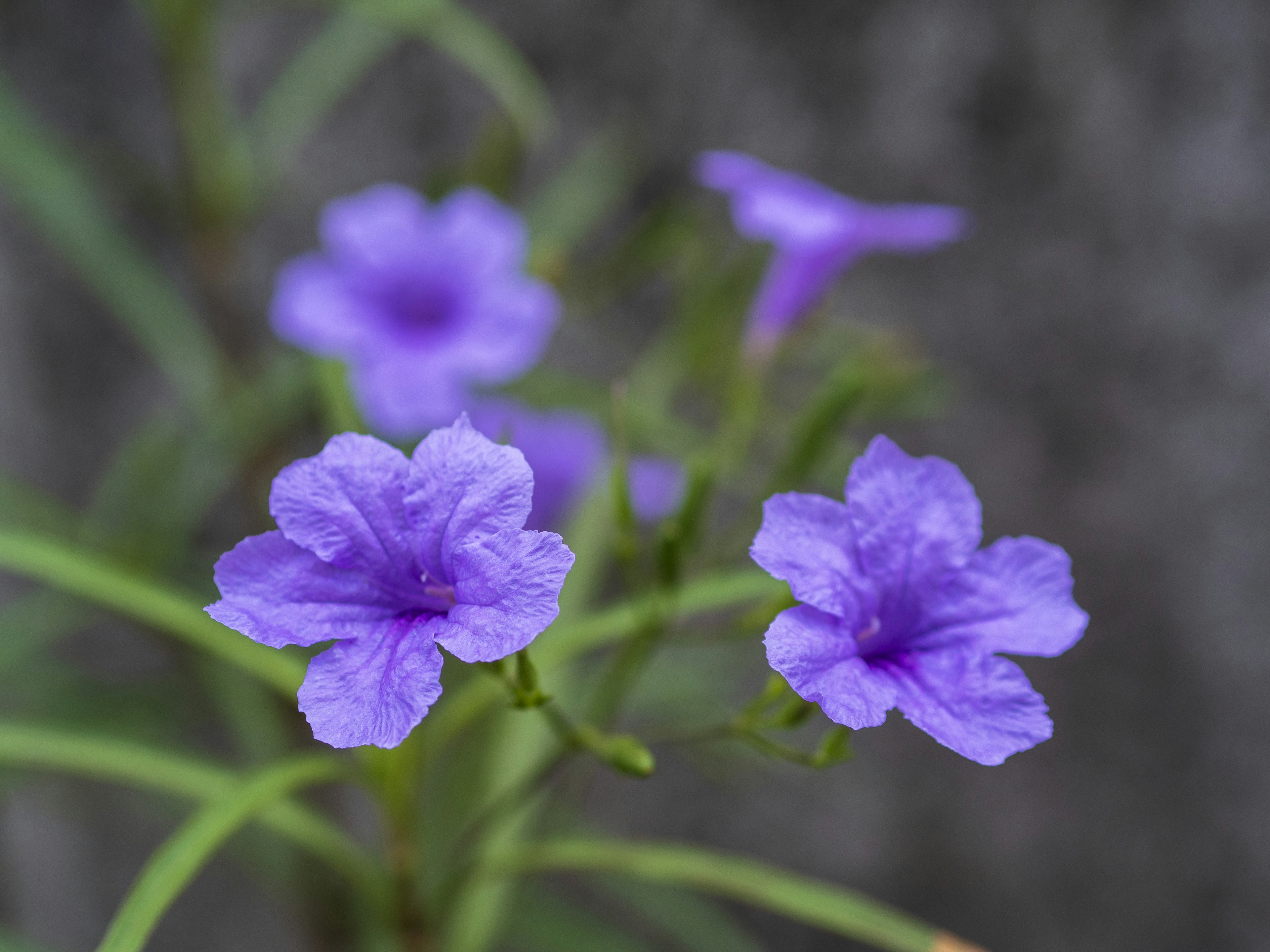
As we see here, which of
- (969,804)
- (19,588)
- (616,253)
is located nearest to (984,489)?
(969,804)

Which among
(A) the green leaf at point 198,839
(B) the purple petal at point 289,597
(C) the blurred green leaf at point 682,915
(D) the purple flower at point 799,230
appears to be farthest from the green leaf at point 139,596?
(C) the blurred green leaf at point 682,915

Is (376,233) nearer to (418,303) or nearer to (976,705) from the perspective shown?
(418,303)

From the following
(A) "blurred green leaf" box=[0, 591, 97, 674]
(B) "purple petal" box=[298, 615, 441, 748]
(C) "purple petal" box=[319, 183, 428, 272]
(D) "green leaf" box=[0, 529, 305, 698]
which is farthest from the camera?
(A) "blurred green leaf" box=[0, 591, 97, 674]

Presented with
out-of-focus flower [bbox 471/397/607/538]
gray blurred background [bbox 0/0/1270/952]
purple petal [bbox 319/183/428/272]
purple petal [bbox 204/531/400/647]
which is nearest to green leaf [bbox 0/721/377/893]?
purple petal [bbox 204/531/400/647]

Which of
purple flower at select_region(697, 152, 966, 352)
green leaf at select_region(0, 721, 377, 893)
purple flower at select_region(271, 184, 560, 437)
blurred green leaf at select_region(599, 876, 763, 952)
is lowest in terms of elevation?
blurred green leaf at select_region(599, 876, 763, 952)

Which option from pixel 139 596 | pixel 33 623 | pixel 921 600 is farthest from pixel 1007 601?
pixel 33 623

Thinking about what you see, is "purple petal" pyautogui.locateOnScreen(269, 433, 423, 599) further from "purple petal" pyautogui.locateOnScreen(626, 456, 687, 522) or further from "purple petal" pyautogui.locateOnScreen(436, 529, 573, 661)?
"purple petal" pyautogui.locateOnScreen(626, 456, 687, 522)

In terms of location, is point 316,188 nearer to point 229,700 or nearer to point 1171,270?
point 229,700
